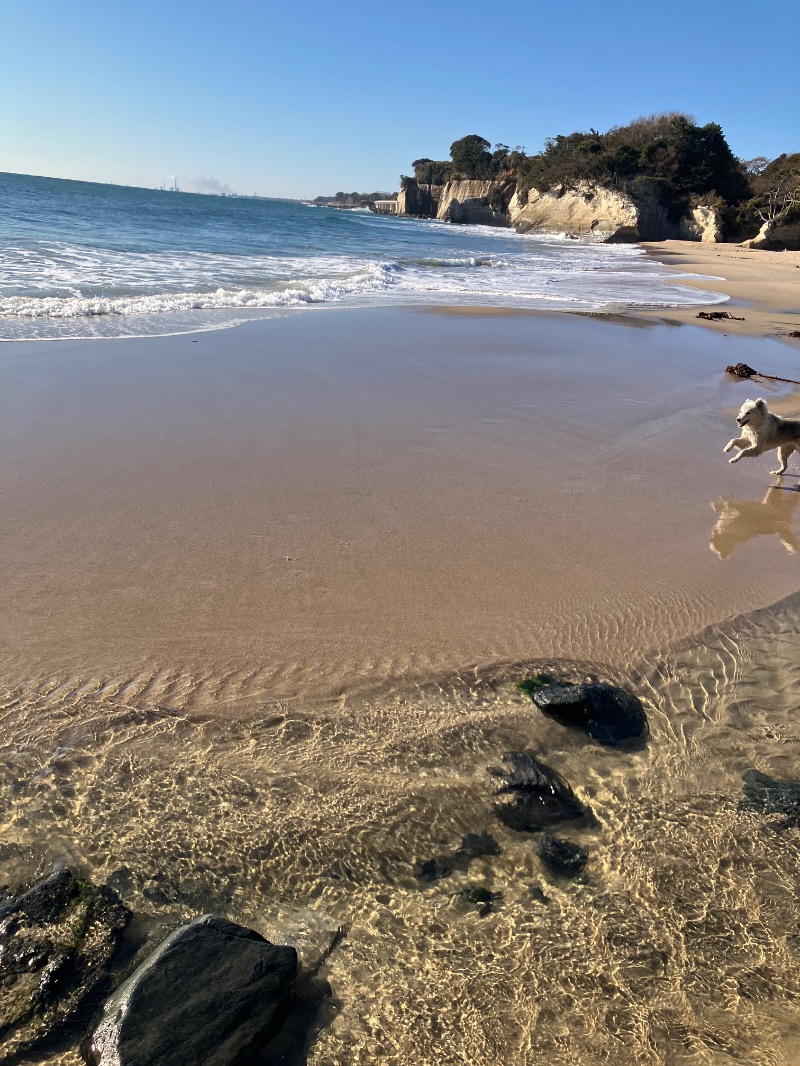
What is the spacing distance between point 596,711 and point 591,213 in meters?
72.4

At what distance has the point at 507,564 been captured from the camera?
4.40 metres

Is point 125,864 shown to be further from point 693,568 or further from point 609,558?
point 693,568

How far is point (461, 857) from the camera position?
8.15 feet

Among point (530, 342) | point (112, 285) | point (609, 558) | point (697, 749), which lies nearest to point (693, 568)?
point (609, 558)

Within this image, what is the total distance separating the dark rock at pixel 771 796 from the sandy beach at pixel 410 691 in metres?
0.06

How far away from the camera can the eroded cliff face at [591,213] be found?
59656 millimetres

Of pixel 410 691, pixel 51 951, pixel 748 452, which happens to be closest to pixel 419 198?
pixel 748 452

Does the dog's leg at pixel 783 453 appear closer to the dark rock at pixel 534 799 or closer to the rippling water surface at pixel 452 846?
the rippling water surface at pixel 452 846

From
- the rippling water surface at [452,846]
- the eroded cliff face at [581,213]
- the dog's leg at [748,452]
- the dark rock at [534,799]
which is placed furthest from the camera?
the eroded cliff face at [581,213]

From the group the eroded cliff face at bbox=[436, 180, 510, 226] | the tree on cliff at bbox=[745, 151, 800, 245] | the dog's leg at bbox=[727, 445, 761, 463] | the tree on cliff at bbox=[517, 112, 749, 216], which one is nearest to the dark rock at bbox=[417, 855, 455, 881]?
the dog's leg at bbox=[727, 445, 761, 463]

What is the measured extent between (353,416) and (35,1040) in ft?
18.9

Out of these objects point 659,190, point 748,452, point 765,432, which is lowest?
point 748,452

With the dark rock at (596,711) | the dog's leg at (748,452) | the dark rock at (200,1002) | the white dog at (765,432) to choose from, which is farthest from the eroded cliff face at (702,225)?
the dark rock at (200,1002)

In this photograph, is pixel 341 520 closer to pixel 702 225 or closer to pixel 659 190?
pixel 702 225
